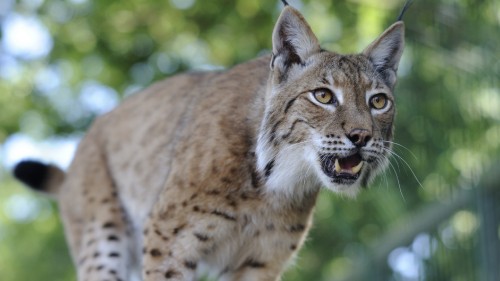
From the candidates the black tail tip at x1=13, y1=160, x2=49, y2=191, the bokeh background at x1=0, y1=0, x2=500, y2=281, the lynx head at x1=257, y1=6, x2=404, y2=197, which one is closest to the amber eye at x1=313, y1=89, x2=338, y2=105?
A: the lynx head at x1=257, y1=6, x2=404, y2=197

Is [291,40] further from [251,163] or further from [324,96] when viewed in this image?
[251,163]

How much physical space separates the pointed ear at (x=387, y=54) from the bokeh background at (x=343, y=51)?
63.0 inches

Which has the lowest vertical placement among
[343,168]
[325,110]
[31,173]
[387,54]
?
[343,168]

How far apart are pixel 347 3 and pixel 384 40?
6.44m

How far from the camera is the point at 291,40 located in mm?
6227

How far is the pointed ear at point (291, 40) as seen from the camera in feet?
19.9

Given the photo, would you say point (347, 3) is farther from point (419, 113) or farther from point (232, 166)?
point (232, 166)

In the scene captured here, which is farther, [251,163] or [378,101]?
[251,163]

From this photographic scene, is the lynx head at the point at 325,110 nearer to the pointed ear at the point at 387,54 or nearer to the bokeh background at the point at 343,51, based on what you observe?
the pointed ear at the point at 387,54

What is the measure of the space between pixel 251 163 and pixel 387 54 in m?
1.15

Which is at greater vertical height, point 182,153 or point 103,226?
point 182,153

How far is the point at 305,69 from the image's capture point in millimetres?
6309

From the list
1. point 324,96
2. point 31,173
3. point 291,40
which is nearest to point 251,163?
point 324,96

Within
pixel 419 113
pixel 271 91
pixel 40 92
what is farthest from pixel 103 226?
pixel 40 92
